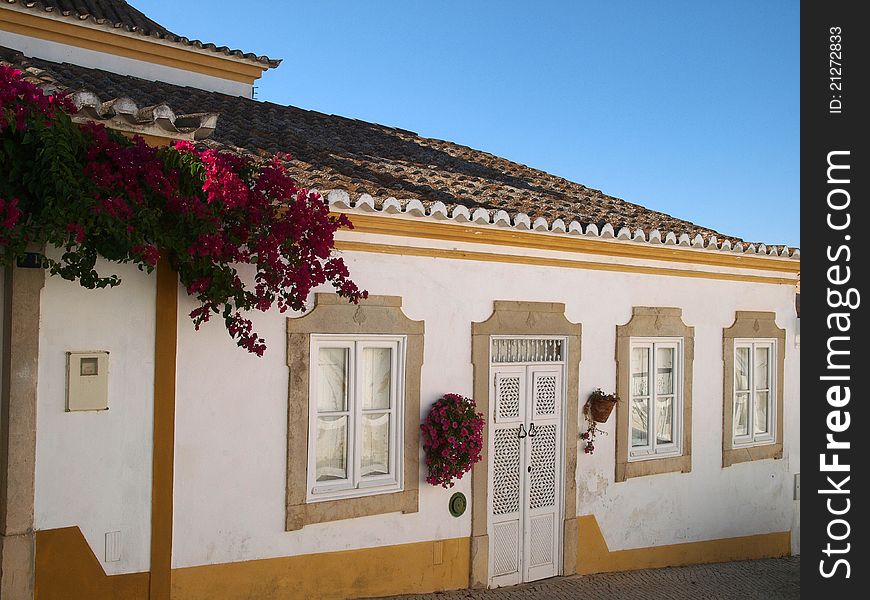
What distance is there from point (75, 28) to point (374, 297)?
5345 millimetres

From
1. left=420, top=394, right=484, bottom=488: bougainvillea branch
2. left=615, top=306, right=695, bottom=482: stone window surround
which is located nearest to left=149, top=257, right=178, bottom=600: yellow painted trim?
left=420, top=394, right=484, bottom=488: bougainvillea branch

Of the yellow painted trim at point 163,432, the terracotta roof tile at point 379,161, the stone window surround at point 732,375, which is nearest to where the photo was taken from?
the yellow painted trim at point 163,432

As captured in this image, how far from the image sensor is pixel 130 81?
9781 mm

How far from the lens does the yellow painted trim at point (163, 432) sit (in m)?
6.06

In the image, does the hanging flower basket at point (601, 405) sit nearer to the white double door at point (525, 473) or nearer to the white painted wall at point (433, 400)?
the white painted wall at point (433, 400)

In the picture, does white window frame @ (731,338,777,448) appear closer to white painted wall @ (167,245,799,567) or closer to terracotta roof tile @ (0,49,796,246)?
white painted wall @ (167,245,799,567)

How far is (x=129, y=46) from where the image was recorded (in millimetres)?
10297

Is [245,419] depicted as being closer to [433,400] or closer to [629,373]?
[433,400]

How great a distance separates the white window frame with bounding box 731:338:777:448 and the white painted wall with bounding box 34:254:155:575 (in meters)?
6.80

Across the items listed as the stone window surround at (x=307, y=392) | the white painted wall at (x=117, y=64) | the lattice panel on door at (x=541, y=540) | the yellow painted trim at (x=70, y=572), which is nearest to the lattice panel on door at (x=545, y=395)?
the lattice panel on door at (x=541, y=540)

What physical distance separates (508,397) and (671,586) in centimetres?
262

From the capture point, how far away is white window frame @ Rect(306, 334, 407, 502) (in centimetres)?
692

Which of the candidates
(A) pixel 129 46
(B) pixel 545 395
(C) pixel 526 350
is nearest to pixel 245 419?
(C) pixel 526 350

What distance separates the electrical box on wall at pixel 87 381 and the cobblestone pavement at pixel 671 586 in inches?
119
